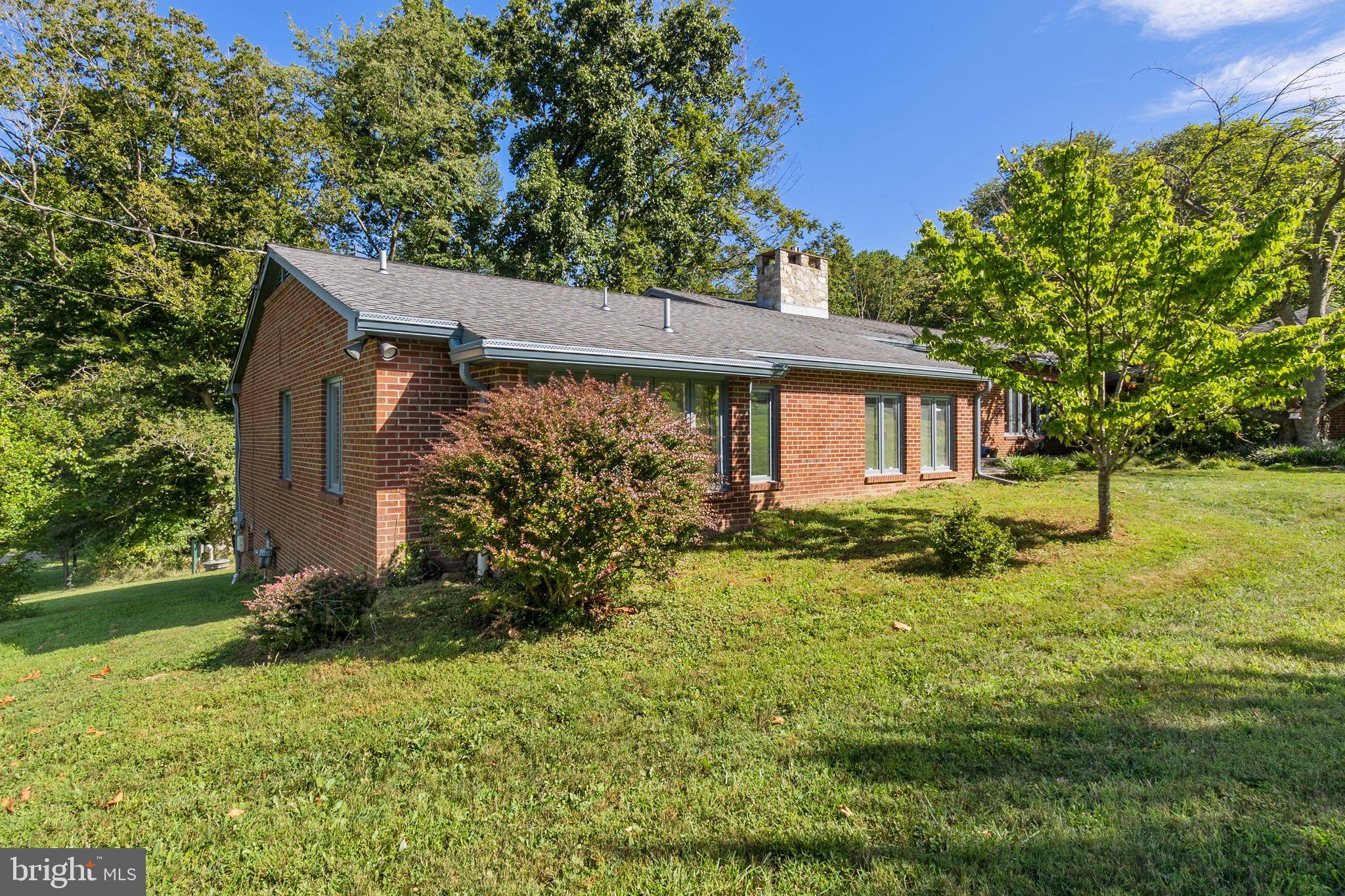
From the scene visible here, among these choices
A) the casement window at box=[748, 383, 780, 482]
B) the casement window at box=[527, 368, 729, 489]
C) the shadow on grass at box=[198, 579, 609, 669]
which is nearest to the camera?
the shadow on grass at box=[198, 579, 609, 669]

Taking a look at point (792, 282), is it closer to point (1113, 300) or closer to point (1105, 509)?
point (1113, 300)

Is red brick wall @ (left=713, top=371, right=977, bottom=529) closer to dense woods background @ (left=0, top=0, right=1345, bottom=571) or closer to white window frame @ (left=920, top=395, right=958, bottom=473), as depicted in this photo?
white window frame @ (left=920, top=395, right=958, bottom=473)

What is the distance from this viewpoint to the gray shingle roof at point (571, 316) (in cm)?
805

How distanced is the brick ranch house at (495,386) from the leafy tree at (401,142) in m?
11.1

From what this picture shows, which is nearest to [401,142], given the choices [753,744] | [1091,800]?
[753,744]

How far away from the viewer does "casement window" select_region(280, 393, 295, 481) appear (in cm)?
1127

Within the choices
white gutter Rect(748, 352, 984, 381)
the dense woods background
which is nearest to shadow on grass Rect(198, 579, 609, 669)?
white gutter Rect(748, 352, 984, 381)

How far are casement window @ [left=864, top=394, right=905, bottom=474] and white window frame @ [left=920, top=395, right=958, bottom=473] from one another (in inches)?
27.1

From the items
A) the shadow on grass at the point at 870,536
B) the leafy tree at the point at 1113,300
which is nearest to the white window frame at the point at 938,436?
the shadow on grass at the point at 870,536

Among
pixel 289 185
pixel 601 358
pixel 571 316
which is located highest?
pixel 289 185

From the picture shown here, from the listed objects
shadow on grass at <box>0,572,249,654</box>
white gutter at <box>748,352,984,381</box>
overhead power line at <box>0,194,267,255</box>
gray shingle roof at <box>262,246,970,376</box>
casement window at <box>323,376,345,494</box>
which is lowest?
shadow on grass at <box>0,572,249,654</box>

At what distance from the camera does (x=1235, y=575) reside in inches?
272

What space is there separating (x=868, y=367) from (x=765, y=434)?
239 cm

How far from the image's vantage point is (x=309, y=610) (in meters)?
5.88
